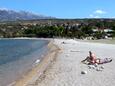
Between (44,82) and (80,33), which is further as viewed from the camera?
(80,33)

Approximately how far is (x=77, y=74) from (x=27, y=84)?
3.21 m

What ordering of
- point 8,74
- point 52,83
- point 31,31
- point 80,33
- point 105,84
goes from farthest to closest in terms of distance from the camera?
point 31,31
point 80,33
point 8,74
point 52,83
point 105,84

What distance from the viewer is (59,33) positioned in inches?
6708

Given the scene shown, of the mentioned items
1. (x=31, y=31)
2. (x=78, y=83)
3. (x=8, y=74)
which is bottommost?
(x=31, y=31)

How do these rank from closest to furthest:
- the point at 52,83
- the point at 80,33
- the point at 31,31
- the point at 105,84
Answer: the point at 105,84 → the point at 52,83 → the point at 80,33 → the point at 31,31

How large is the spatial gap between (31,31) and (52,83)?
18333 cm

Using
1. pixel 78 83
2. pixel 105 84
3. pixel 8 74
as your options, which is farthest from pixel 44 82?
pixel 8 74

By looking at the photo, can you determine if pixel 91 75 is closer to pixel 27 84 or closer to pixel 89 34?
pixel 27 84

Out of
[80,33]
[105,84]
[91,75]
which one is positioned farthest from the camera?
[80,33]

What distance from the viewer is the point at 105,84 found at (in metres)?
15.2

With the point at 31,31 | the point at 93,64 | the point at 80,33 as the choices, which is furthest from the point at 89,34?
the point at 93,64

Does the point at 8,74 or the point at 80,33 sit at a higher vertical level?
the point at 8,74

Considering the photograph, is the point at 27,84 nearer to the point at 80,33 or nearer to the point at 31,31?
the point at 80,33

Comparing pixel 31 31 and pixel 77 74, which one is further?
pixel 31 31
